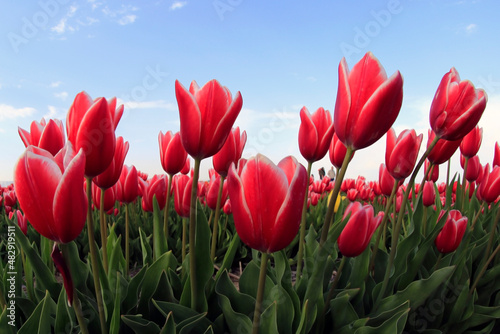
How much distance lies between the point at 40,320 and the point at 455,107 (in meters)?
1.58

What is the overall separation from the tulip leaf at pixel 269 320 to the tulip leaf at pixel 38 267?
0.87 meters

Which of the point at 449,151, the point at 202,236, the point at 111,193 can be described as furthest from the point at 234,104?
the point at 449,151

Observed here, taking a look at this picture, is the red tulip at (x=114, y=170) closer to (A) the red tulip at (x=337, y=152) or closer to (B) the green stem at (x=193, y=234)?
(B) the green stem at (x=193, y=234)

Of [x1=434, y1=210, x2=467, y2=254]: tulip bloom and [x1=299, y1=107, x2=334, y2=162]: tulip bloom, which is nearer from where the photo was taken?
[x1=299, y1=107, x2=334, y2=162]: tulip bloom

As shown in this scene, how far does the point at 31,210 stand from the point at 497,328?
2.65 metres

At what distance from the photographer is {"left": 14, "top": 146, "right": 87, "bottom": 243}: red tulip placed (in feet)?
2.78

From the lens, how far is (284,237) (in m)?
0.91

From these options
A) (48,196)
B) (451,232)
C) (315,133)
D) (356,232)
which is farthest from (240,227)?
(451,232)

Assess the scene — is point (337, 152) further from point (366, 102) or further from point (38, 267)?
point (38, 267)

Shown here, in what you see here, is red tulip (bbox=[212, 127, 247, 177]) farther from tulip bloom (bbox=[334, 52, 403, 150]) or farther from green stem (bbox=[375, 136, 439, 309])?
green stem (bbox=[375, 136, 439, 309])

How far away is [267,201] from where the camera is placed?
2.95ft

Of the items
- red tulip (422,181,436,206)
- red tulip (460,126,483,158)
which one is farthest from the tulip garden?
red tulip (460,126,483,158)

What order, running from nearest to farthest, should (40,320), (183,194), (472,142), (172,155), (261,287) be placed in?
(261,287), (40,320), (172,155), (183,194), (472,142)

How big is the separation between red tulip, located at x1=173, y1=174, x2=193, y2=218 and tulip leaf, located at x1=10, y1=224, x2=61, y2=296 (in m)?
0.66
